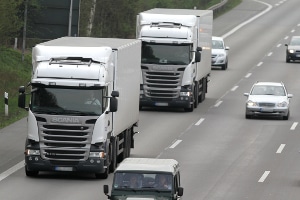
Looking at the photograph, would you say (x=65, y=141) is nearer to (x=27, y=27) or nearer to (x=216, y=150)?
(x=216, y=150)

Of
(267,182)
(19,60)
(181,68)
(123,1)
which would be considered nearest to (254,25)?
(123,1)

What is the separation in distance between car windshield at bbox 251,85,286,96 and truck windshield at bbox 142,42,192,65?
2.99 meters

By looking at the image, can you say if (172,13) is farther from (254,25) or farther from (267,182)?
(254,25)

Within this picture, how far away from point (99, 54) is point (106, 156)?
261 cm

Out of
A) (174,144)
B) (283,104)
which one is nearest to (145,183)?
(174,144)

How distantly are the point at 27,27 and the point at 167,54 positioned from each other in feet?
37.8

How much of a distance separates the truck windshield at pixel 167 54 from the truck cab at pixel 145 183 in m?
23.1

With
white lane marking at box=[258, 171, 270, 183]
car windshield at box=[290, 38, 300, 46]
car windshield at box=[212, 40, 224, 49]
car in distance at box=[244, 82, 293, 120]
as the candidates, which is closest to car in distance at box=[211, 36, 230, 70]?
car windshield at box=[212, 40, 224, 49]

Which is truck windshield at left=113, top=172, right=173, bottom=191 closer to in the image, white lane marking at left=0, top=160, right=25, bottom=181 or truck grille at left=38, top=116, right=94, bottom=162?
truck grille at left=38, top=116, right=94, bottom=162

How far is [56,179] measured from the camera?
33.2m

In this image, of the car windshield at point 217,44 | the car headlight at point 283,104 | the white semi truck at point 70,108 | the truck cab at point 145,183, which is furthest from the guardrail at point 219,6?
the truck cab at point 145,183

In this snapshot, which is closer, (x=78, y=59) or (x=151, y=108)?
(x=78, y=59)

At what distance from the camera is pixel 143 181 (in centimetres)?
2581

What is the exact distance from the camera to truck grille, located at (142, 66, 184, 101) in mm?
49450
